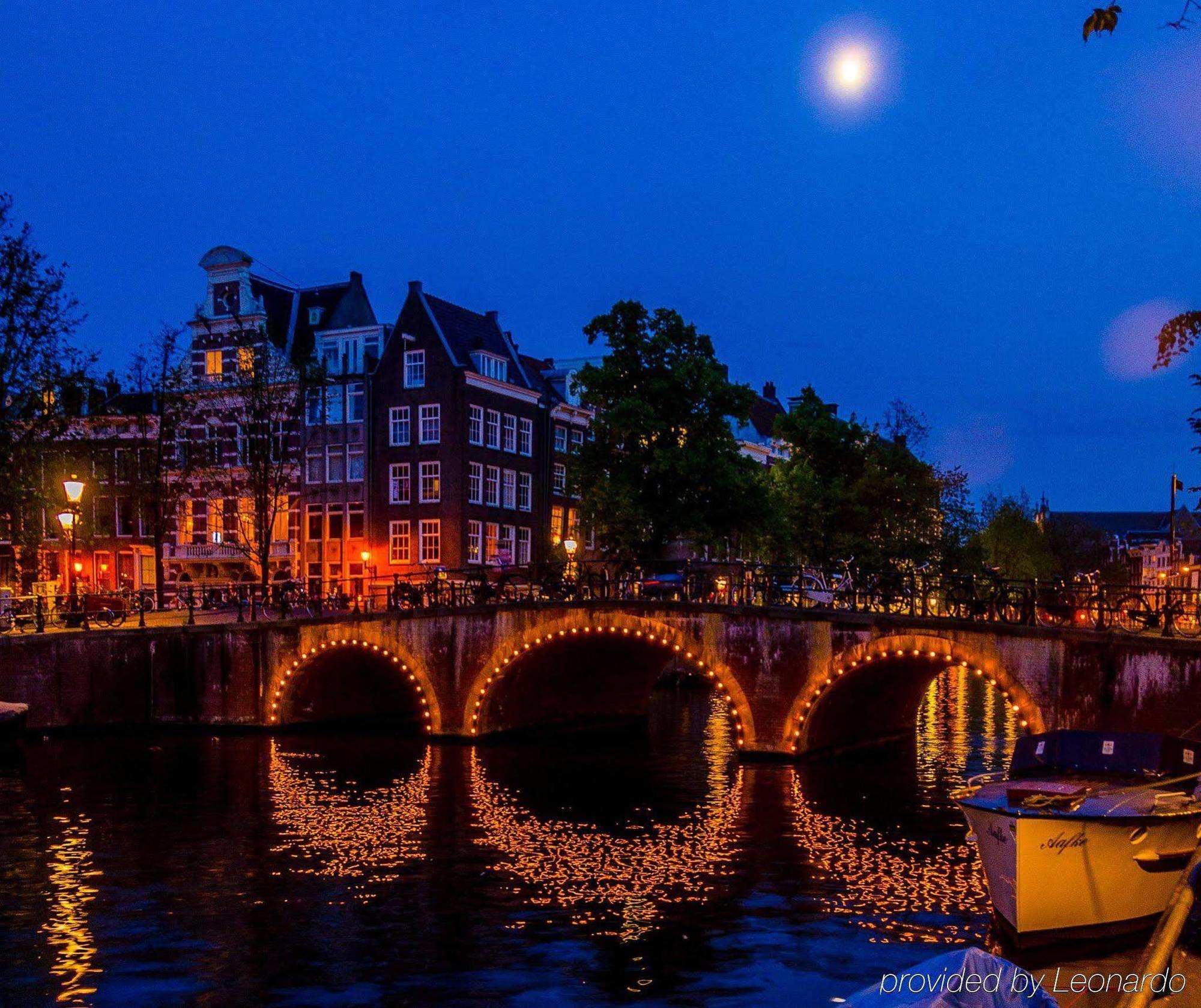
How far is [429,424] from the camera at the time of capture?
55344 millimetres

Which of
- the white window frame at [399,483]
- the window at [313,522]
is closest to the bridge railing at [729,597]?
the white window frame at [399,483]

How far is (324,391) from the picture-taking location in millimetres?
56281

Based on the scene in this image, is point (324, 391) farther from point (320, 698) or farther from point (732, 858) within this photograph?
point (732, 858)

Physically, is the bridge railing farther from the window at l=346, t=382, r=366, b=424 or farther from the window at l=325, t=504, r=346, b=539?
the window at l=346, t=382, r=366, b=424

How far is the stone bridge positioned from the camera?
26.3 m

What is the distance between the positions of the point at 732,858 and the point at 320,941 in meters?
7.92

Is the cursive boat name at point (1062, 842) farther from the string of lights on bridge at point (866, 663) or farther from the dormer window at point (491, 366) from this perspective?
the dormer window at point (491, 366)

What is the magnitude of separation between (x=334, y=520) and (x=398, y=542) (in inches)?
154

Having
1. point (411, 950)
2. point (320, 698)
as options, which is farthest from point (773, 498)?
point (411, 950)

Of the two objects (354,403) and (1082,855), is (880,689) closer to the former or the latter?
(1082,855)

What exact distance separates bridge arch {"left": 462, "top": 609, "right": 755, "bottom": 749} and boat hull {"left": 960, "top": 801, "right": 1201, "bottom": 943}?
52.2 feet

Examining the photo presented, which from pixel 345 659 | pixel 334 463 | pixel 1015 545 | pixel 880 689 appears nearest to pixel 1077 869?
pixel 880 689

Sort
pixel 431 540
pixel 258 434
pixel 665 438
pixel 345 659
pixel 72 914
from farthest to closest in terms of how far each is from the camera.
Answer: pixel 431 540, pixel 258 434, pixel 665 438, pixel 345 659, pixel 72 914

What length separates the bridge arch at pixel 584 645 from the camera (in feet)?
105
